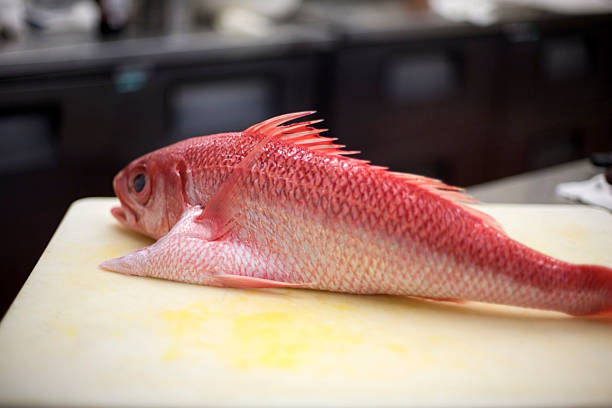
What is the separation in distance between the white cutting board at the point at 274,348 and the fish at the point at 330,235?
0.11 feet

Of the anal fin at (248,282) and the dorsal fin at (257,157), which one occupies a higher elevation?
the dorsal fin at (257,157)

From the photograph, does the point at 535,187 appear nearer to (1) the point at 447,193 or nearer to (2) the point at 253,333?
(1) the point at 447,193

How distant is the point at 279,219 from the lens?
1024mm

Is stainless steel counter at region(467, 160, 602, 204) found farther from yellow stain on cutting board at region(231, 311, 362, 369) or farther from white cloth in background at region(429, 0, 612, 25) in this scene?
white cloth in background at region(429, 0, 612, 25)

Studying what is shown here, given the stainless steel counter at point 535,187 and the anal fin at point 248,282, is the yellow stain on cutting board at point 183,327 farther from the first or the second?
the stainless steel counter at point 535,187

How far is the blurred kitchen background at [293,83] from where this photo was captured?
2.45 metres

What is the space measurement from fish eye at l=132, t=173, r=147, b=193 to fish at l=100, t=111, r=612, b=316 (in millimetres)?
71

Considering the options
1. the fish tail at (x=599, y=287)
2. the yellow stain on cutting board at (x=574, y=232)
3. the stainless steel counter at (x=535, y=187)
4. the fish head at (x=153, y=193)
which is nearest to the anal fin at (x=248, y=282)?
the fish head at (x=153, y=193)

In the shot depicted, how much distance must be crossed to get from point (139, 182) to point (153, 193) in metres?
0.03

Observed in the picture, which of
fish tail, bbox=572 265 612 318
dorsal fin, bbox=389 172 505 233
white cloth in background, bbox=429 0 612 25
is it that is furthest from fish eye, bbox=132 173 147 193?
white cloth in background, bbox=429 0 612 25

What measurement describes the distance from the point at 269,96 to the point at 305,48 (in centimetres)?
25

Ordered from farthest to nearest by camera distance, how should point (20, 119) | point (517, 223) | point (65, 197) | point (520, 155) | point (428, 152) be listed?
point (520, 155) < point (428, 152) < point (65, 197) < point (20, 119) < point (517, 223)

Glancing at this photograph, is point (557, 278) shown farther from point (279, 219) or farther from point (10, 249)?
point (10, 249)

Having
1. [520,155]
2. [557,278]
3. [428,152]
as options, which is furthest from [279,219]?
[520,155]
